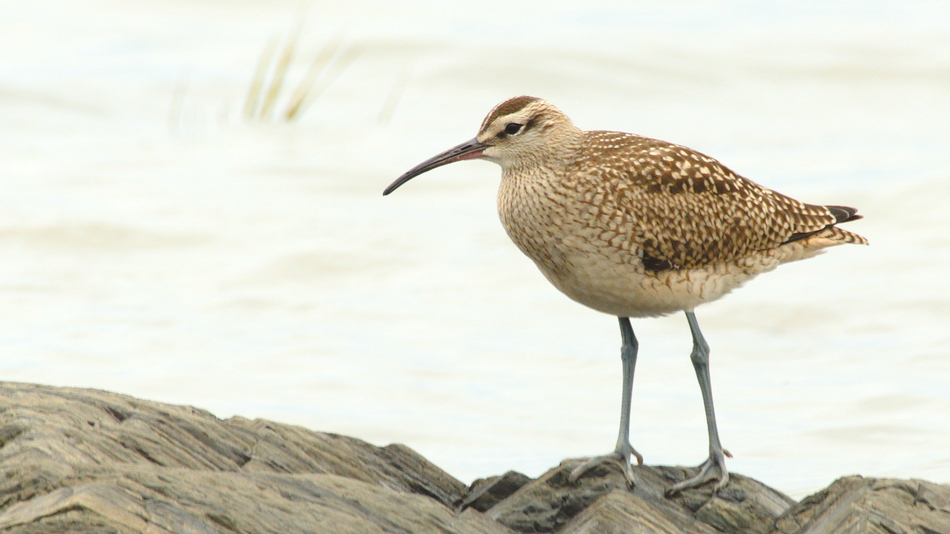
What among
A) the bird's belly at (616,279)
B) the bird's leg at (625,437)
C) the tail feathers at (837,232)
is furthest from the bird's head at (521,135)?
the tail feathers at (837,232)

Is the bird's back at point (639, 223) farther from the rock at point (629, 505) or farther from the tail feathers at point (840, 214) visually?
the rock at point (629, 505)

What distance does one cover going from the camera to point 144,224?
18.8 meters

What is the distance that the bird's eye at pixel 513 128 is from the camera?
25.4 ft

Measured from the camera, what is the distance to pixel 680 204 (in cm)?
766

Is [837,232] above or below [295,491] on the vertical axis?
above

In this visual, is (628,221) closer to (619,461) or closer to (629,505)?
(619,461)

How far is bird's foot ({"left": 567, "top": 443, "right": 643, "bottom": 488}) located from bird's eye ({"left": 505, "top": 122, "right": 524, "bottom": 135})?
194cm

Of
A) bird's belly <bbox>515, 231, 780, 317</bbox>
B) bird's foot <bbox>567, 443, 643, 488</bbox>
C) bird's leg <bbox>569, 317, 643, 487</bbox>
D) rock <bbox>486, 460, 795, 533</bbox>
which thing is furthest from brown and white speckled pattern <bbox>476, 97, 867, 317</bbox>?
rock <bbox>486, 460, 795, 533</bbox>

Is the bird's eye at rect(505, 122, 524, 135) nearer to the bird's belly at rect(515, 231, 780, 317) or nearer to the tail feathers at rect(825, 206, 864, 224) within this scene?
the bird's belly at rect(515, 231, 780, 317)

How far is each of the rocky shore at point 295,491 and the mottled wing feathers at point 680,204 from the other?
128cm

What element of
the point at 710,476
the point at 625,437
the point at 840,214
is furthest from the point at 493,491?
the point at 840,214

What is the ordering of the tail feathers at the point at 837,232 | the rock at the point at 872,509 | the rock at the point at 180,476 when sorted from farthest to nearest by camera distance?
the tail feathers at the point at 837,232
the rock at the point at 872,509
the rock at the point at 180,476

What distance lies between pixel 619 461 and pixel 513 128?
80.6 inches

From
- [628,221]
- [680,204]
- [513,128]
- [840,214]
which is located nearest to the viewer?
[628,221]
